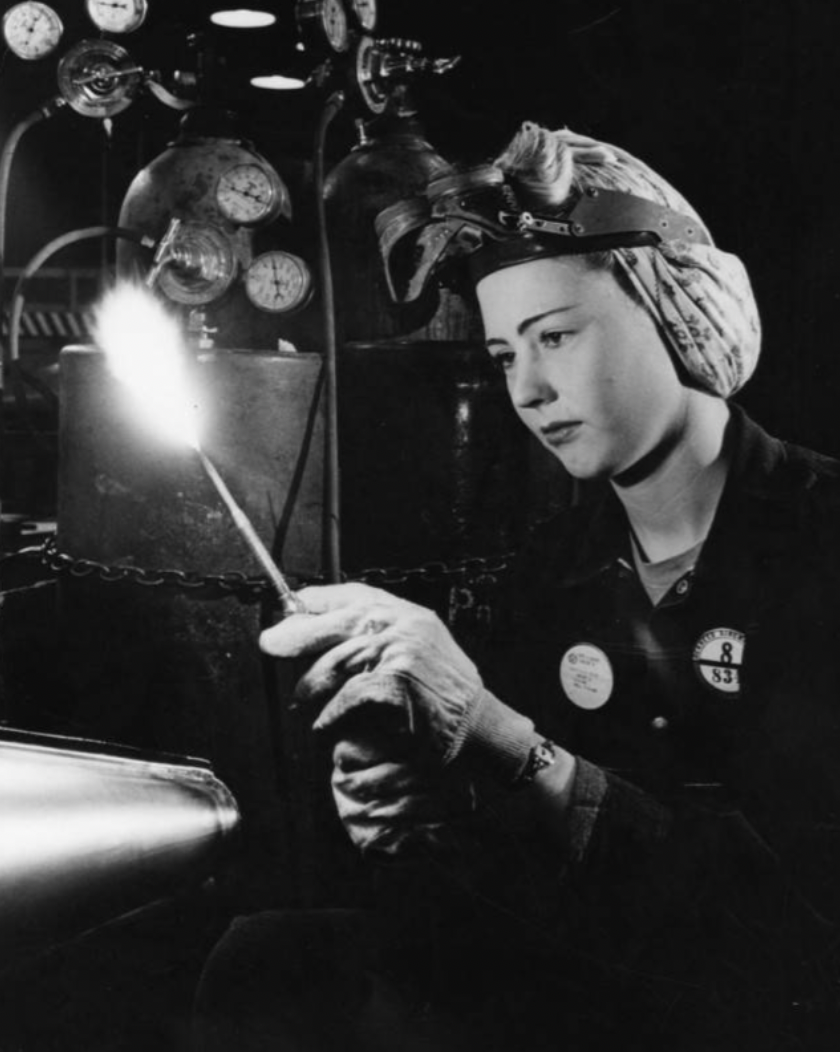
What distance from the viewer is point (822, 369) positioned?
1803 mm

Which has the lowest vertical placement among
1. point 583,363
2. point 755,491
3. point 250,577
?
point 250,577

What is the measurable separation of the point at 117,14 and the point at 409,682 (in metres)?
1.55

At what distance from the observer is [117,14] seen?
7.40ft

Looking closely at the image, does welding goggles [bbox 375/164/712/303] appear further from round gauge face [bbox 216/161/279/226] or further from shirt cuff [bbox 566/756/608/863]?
shirt cuff [bbox 566/756/608/863]

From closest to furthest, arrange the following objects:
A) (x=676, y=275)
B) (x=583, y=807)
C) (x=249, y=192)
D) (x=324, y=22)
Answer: (x=676, y=275)
(x=583, y=807)
(x=324, y=22)
(x=249, y=192)

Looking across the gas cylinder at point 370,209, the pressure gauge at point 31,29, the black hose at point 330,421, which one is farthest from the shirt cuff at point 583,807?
the pressure gauge at point 31,29

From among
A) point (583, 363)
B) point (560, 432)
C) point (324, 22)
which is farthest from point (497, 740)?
point (324, 22)

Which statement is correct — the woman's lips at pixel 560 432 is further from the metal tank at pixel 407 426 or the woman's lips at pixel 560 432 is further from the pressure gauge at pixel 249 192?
the pressure gauge at pixel 249 192

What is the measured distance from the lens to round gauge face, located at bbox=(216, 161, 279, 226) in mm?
2293

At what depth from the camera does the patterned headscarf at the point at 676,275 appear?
1759 millimetres

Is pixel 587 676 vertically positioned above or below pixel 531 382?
below

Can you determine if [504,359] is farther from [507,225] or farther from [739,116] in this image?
[739,116]

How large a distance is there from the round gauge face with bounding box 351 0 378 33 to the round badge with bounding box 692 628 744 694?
1.37 meters

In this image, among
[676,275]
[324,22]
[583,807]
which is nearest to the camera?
[676,275]
